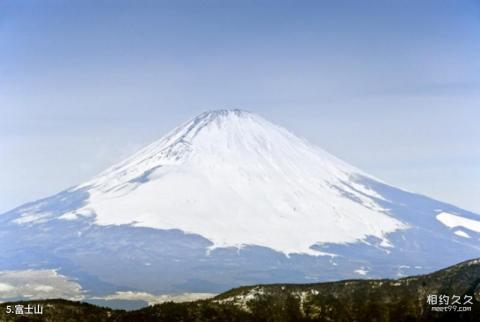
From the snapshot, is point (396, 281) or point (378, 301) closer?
point (378, 301)

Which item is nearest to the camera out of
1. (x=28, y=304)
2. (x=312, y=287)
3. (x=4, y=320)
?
(x=4, y=320)

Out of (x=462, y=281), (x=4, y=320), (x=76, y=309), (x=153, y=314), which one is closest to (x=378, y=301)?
(x=462, y=281)

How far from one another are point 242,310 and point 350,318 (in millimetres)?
13035

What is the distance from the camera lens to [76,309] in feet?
289

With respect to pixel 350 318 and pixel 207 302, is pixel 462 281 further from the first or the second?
pixel 207 302

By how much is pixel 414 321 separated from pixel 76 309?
39961 mm

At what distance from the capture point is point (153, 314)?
9319cm

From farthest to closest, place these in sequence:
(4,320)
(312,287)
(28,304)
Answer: (312,287)
(28,304)
(4,320)

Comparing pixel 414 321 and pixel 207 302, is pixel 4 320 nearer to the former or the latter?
pixel 207 302

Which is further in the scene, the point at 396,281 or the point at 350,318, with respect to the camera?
the point at 396,281

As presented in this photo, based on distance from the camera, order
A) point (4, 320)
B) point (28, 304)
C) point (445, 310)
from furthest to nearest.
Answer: point (445, 310) < point (28, 304) < point (4, 320)

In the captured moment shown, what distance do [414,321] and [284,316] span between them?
15.7 m

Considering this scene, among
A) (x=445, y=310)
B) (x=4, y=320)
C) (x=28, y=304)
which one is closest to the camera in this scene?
(x=4, y=320)

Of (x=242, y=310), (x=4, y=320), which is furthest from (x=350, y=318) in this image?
(x=4, y=320)
